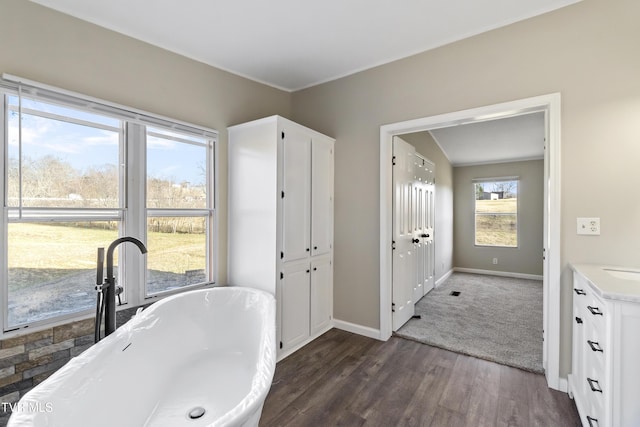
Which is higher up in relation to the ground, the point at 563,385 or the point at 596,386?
the point at 596,386

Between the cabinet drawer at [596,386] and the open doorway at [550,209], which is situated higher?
the open doorway at [550,209]

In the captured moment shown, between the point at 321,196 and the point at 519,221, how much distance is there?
16.1ft

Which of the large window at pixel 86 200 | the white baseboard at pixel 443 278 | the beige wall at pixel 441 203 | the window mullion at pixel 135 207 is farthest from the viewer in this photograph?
the white baseboard at pixel 443 278

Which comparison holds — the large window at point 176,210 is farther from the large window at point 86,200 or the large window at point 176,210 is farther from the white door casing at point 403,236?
the white door casing at point 403,236

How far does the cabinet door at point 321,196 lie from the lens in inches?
114

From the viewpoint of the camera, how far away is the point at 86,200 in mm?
2070

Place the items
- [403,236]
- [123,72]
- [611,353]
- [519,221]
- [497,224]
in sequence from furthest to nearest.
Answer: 1. [497,224]
2. [519,221]
3. [403,236]
4. [123,72]
5. [611,353]

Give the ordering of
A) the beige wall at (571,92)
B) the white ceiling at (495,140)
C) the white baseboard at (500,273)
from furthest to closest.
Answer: the white baseboard at (500,273) → the white ceiling at (495,140) → the beige wall at (571,92)

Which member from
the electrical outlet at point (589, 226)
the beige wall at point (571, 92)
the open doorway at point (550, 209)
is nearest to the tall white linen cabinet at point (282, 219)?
the beige wall at point (571, 92)

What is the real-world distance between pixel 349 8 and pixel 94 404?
2700 millimetres

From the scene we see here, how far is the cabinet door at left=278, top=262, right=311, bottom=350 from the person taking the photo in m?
2.59

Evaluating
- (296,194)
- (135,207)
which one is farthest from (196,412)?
(296,194)

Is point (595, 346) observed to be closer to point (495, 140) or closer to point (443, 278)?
point (495, 140)

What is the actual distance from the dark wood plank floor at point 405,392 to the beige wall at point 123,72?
1.25 m
